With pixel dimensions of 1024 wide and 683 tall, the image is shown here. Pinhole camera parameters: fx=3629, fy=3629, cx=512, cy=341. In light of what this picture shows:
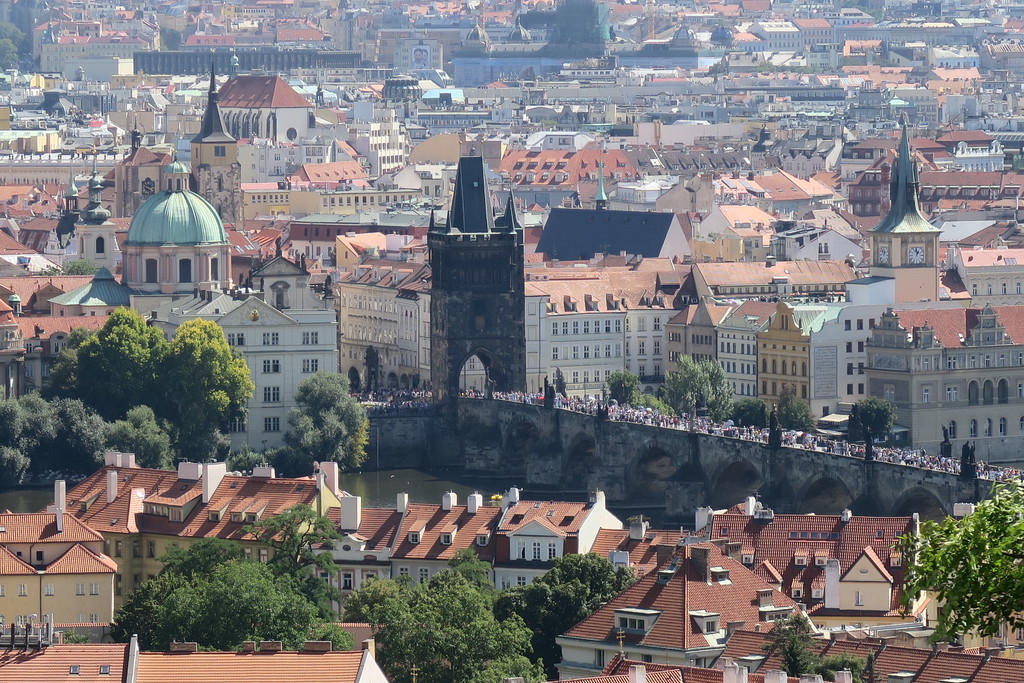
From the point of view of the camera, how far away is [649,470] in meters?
105

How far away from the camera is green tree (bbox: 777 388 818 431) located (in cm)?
10950

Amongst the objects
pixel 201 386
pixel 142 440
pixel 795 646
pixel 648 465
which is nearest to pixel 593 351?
pixel 648 465

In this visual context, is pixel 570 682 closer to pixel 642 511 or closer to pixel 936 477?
pixel 936 477

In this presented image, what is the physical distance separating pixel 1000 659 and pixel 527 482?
2451 inches

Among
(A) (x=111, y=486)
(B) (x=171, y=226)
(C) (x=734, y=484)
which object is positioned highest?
(B) (x=171, y=226)

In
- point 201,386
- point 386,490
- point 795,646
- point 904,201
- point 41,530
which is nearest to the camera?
point 795,646

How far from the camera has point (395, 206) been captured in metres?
177

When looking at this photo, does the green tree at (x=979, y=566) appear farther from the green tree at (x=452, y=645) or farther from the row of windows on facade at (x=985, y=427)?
the row of windows on facade at (x=985, y=427)

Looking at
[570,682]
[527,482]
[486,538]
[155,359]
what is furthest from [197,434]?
[570,682]

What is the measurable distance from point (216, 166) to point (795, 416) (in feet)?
215

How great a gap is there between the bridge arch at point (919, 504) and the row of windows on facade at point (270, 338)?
99.2ft

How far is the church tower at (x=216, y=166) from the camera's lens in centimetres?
16988

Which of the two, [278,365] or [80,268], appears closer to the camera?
→ [278,365]

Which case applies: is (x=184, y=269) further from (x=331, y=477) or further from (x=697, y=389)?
(x=331, y=477)
